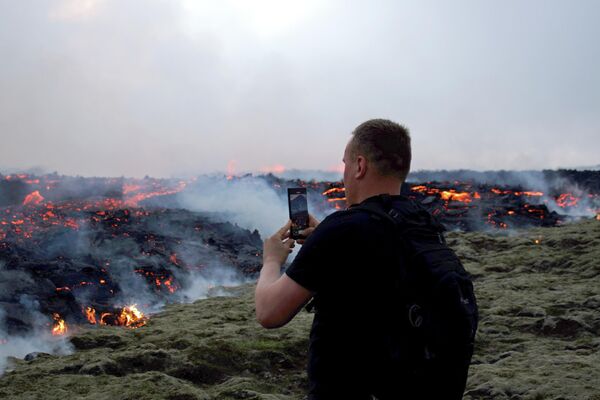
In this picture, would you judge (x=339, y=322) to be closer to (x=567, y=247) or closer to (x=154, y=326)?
(x=154, y=326)

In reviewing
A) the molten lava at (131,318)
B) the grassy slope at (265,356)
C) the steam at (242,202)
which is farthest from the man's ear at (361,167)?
the steam at (242,202)

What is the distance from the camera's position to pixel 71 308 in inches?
440

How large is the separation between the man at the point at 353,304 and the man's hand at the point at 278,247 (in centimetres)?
35

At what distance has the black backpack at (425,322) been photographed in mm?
2541

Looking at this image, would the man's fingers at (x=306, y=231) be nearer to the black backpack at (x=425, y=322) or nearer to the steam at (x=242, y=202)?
the black backpack at (x=425, y=322)

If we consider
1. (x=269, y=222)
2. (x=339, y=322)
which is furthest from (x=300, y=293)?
(x=269, y=222)

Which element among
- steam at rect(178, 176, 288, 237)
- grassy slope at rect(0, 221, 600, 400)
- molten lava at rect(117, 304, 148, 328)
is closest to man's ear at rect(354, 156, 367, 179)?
grassy slope at rect(0, 221, 600, 400)

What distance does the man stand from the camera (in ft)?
8.43

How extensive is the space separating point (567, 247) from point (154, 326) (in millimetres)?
12100

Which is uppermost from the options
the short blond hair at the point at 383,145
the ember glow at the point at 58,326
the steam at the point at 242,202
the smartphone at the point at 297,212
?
the short blond hair at the point at 383,145

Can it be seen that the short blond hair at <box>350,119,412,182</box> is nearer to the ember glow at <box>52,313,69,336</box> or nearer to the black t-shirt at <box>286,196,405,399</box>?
the black t-shirt at <box>286,196,405,399</box>

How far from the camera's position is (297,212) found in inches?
134

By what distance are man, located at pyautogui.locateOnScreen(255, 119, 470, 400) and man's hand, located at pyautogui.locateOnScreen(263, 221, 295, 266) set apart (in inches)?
13.8

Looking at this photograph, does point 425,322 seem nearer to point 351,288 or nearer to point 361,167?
point 351,288
